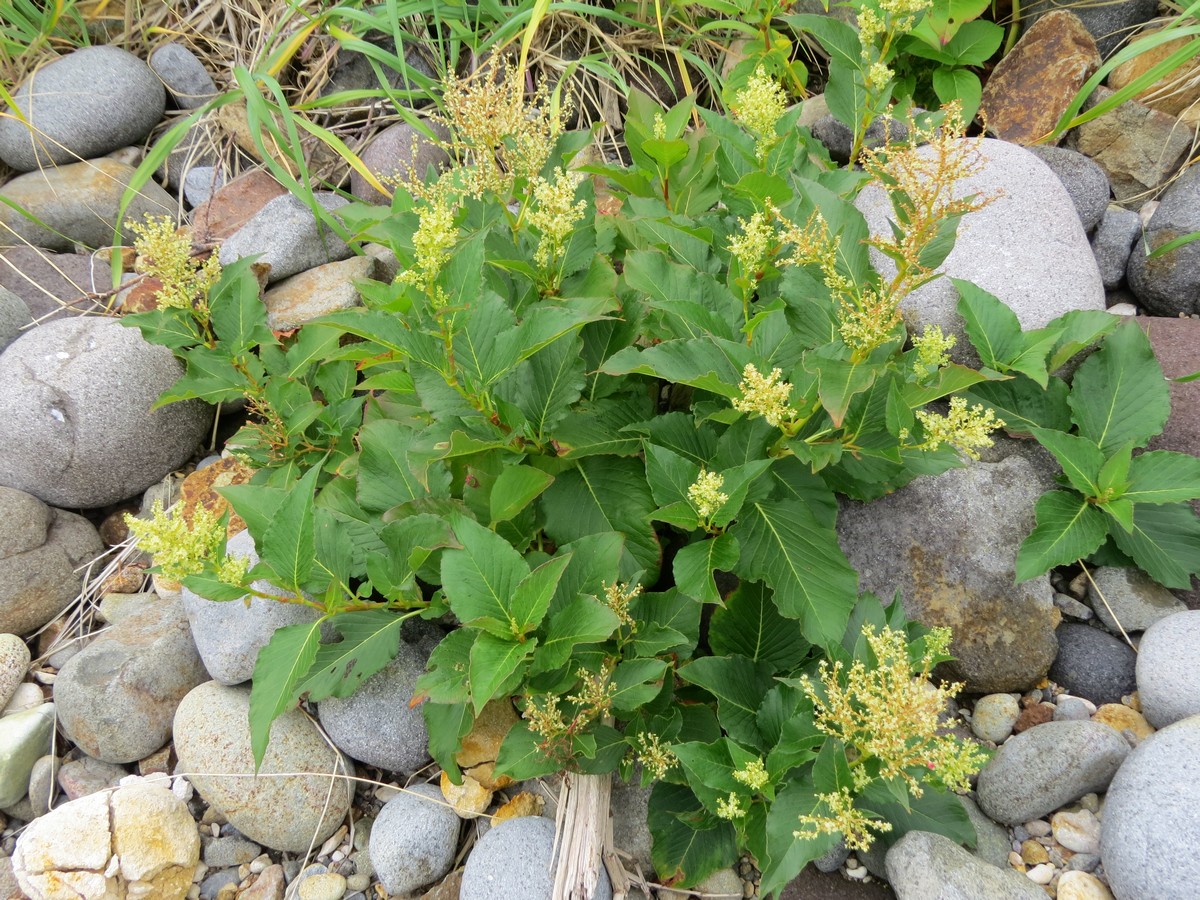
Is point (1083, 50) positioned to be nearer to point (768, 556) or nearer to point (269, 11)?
point (768, 556)

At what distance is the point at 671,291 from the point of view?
2.33 meters

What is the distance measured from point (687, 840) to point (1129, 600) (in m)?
1.46

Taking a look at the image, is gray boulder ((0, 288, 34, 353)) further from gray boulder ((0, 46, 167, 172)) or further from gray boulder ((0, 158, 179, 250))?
gray boulder ((0, 46, 167, 172))

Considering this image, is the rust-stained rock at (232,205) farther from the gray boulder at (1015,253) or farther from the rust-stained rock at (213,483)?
the gray boulder at (1015,253)

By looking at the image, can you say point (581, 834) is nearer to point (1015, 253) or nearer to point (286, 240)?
point (1015, 253)

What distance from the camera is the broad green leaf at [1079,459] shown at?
2324 millimetres

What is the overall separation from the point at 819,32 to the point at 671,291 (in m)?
1.53

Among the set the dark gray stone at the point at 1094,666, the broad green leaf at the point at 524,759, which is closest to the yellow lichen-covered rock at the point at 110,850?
the broad green leaf at the point at 524,759

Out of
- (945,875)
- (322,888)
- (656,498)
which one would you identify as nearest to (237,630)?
(322,888)

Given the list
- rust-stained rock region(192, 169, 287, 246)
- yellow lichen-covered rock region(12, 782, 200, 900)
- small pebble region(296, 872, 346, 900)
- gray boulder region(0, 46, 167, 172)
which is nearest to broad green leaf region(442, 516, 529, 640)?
small pebble region(296, 872, 346, 900)

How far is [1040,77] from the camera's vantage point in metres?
3.53

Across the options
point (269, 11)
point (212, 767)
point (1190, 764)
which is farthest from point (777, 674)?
point (269, 11)

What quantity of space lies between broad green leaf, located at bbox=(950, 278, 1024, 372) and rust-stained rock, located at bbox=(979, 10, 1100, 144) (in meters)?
1.41

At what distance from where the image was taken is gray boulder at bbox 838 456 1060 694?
237cm
